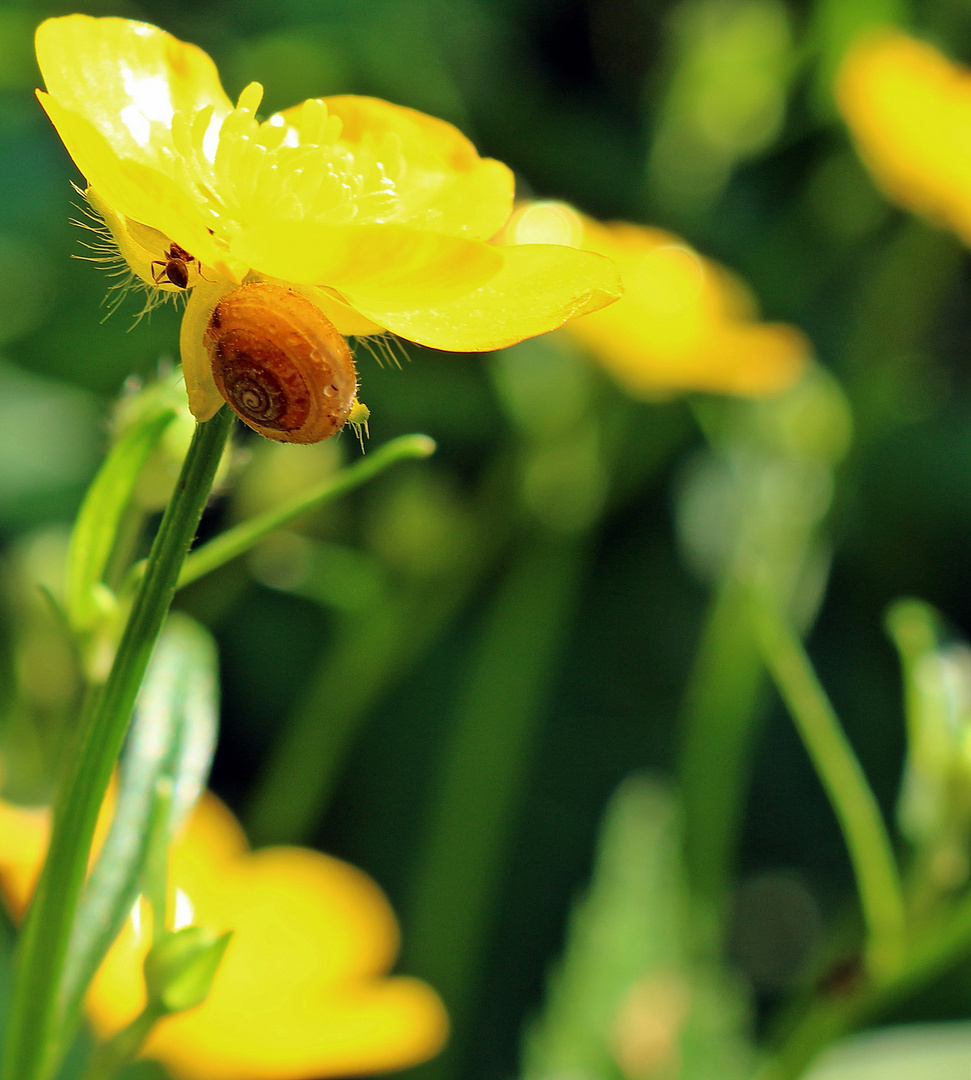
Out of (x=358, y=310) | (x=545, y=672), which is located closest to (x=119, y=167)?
(x=358, y=310)

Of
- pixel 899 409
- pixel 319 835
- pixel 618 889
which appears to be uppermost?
pixel 899 409

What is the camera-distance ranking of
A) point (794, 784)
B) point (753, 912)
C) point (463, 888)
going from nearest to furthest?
point (463, 888), point (753, 912), point (794, 784)

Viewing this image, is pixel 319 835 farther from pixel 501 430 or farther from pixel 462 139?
pixel 462 139

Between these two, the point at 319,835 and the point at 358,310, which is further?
the point at 319,835

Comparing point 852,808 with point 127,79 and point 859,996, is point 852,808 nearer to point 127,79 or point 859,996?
point 859,996

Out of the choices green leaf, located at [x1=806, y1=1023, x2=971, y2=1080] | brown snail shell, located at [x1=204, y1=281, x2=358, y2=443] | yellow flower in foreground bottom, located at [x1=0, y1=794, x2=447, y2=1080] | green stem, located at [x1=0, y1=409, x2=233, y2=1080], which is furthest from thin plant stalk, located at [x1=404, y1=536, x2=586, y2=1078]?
brown snail shell, located at [x1=204, y1=281, x2=358, y2=443]

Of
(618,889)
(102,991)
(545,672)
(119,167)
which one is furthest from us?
(545,672)

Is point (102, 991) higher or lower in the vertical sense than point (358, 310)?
lower
